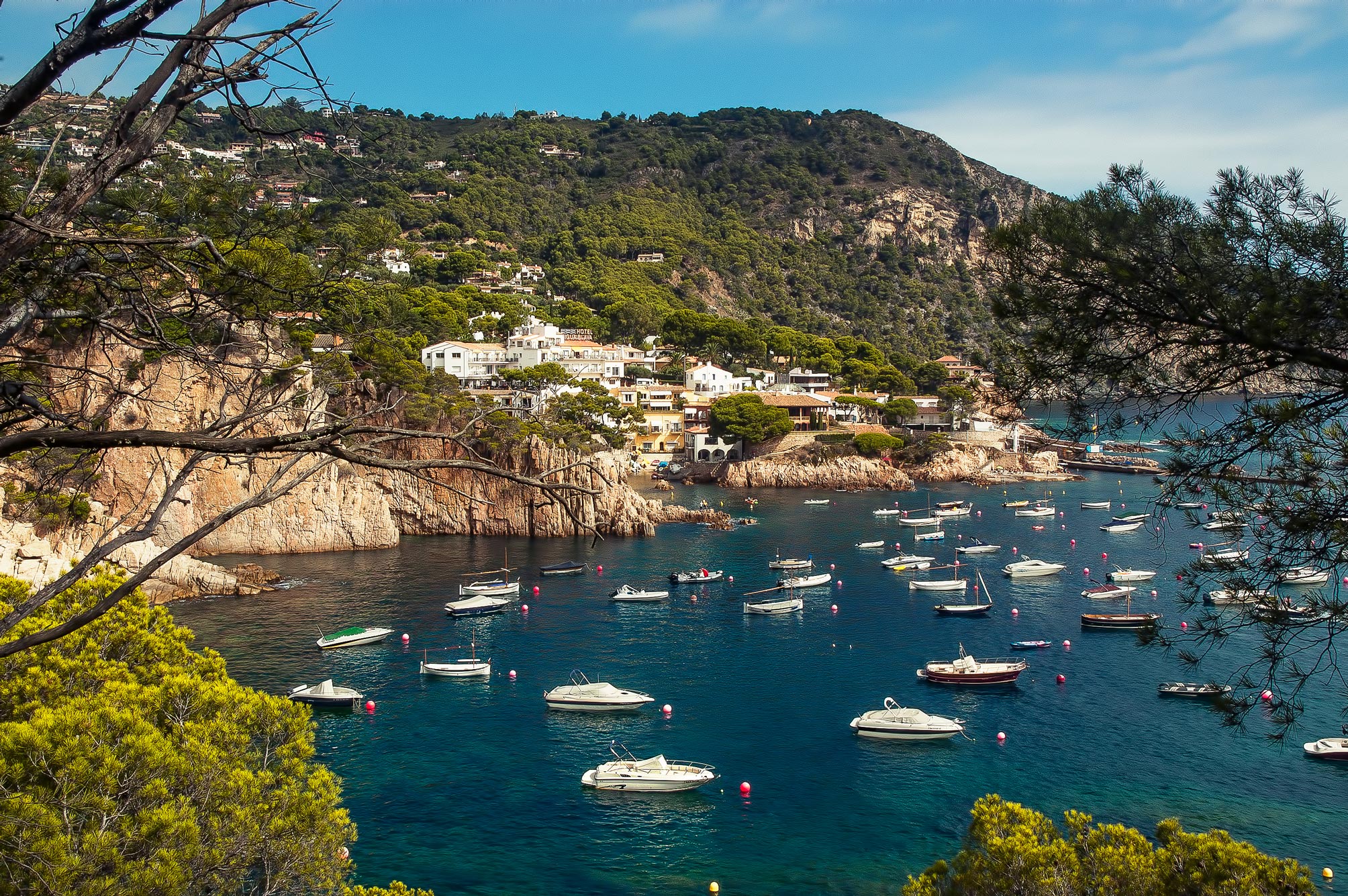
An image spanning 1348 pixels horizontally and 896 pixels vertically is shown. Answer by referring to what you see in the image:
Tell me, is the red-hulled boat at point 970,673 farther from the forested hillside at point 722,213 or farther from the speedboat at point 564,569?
the forested hillside at point 722,213

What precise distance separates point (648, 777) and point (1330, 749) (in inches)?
625

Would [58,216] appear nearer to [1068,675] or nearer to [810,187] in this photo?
[1068,675]

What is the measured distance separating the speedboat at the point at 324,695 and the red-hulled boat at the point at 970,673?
16.0m

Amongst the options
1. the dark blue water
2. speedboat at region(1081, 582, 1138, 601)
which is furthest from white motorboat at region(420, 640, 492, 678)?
speedboat at region(1081, 582, 1138, 601)

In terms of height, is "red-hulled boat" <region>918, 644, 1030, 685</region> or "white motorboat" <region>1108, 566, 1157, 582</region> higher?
"white motorboat" <region>1108, 566, 1157, 582</region>

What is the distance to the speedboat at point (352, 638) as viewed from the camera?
29047 millimetres

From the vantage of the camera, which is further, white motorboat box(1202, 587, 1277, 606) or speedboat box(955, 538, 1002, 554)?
speedboat box(955, 538, 1002, 554)

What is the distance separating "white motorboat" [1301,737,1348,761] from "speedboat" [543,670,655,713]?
15.9 m

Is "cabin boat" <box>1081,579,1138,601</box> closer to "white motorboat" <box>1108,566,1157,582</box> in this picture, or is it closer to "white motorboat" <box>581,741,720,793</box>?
"white motorboat" <box>1108,566,1157,582</box>

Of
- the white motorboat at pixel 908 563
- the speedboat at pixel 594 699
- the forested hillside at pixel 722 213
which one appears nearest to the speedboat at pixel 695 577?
the white motorboat at pixel 908 563

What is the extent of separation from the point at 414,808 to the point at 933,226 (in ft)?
476

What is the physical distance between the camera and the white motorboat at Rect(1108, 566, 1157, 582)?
38531mm

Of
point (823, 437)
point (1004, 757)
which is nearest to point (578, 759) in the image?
point (1004, 757)

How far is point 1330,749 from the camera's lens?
21594 mm
